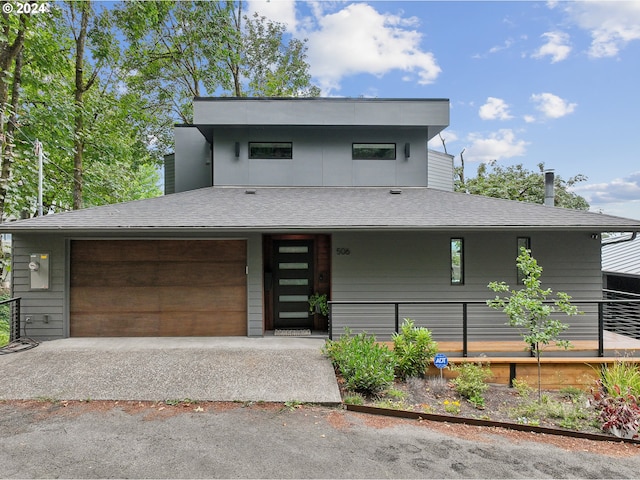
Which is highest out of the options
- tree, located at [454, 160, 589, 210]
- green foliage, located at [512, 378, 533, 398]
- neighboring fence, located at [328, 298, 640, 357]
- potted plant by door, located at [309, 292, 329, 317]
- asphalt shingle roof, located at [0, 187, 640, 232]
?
tree, located at [454, 160, 589, 210]

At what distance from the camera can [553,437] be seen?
11.9 ft

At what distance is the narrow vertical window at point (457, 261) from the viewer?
665 cm

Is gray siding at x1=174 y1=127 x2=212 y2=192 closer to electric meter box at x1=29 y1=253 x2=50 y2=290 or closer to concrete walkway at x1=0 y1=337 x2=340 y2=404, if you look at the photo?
electric meter box at x1=29 y1=253 x2=50 y2=290

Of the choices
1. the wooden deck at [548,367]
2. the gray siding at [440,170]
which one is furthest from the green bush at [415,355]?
the gray siding at [440,170]

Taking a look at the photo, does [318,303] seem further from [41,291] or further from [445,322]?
[41,291]

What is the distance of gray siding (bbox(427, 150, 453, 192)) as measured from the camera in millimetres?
11039

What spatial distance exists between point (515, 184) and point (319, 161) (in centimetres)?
1433

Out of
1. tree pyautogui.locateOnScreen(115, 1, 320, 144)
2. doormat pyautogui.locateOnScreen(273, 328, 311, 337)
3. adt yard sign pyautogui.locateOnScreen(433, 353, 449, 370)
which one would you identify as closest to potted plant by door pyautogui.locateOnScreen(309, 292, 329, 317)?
doormat pyautogui.locateOnScreen(273, 328, 311, 337)

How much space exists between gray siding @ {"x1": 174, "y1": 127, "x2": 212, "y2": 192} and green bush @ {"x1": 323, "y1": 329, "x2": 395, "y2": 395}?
7.86m

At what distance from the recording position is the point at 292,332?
678 cm

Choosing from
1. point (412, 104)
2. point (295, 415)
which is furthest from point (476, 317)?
point (412, 104)

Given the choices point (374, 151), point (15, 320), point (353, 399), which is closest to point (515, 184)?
point (374, 151)

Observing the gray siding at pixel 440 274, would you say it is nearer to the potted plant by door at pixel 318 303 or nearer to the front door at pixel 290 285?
the potted plant by door at pixel 318 303

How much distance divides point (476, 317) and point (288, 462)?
197 inches
